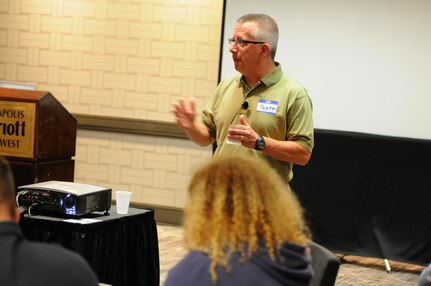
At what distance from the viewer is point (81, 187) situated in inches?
140

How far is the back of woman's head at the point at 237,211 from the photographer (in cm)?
172

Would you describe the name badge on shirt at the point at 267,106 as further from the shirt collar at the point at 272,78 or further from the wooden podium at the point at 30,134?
the wooden podium at the point at 30,134

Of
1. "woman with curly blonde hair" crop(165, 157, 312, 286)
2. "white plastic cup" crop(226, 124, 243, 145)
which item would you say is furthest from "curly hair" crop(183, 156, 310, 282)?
"white plastic cup" crop(226, 124, 243, 145)

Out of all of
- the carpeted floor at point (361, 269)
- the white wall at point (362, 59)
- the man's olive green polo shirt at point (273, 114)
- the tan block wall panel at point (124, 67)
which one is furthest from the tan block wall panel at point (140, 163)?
the man's olive green polo shirt at point (273, 114)

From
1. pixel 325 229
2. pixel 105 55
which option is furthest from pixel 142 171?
pixel 325 229

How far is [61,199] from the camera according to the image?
342 centimetres

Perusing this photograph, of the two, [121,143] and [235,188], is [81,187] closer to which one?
[235,188]

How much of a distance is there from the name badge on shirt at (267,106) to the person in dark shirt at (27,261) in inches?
75.2

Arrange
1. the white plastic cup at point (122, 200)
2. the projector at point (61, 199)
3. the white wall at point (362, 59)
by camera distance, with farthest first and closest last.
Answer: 1. the white wall at point (362, 59)
2. the white plastic cup at point (122, 200)
3. the projector at point (61, 199)

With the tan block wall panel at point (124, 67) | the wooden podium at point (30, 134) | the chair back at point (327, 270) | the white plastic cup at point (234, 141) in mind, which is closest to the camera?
the chair back at point (327, 270)

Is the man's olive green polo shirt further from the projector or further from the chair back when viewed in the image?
the chair back

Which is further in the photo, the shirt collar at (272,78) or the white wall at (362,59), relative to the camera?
the white wall at (362,59)

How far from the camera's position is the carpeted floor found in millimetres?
5582

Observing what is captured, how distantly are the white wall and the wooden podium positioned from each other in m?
2.54
